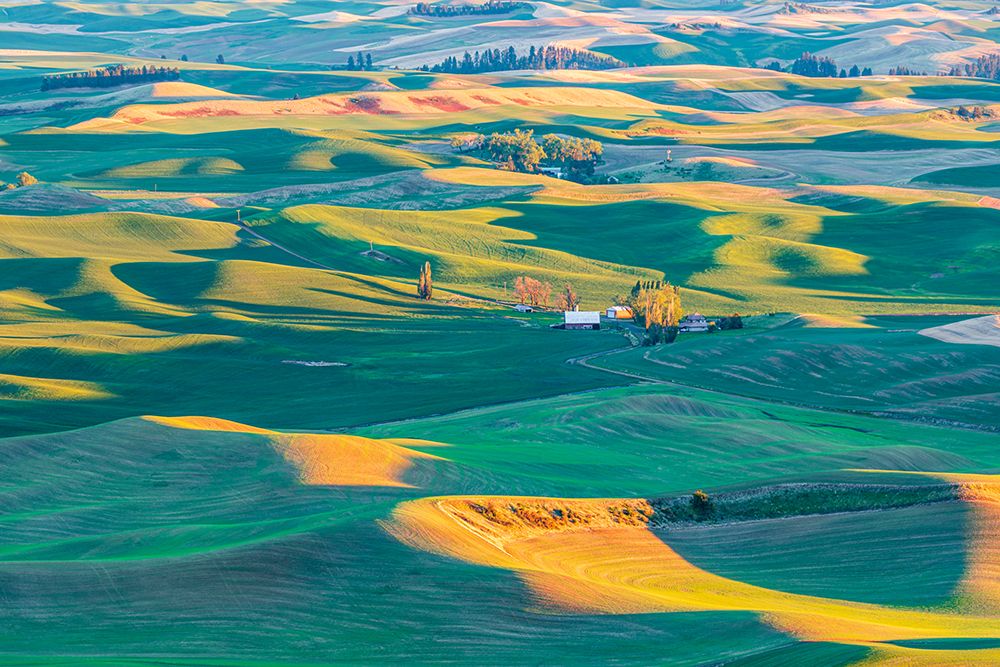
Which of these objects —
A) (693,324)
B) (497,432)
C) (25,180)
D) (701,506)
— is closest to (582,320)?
(693,324)

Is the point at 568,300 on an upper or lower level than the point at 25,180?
lower

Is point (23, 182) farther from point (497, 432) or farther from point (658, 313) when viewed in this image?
point (497, 432)

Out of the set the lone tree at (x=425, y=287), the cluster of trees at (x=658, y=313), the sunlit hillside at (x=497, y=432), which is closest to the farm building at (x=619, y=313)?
the sunlit hillside at (x=497, y=432)

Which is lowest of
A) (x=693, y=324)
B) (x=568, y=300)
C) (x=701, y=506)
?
(x=568, y=300)

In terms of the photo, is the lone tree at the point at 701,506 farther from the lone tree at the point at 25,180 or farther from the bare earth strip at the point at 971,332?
the lone tree at the point at 25,180

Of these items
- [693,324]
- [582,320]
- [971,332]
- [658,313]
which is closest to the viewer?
[971,332]

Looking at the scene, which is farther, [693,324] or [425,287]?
[425,287]

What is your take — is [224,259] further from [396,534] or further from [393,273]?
[396,534]

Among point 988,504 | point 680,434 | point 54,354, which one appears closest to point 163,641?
point 988,504
